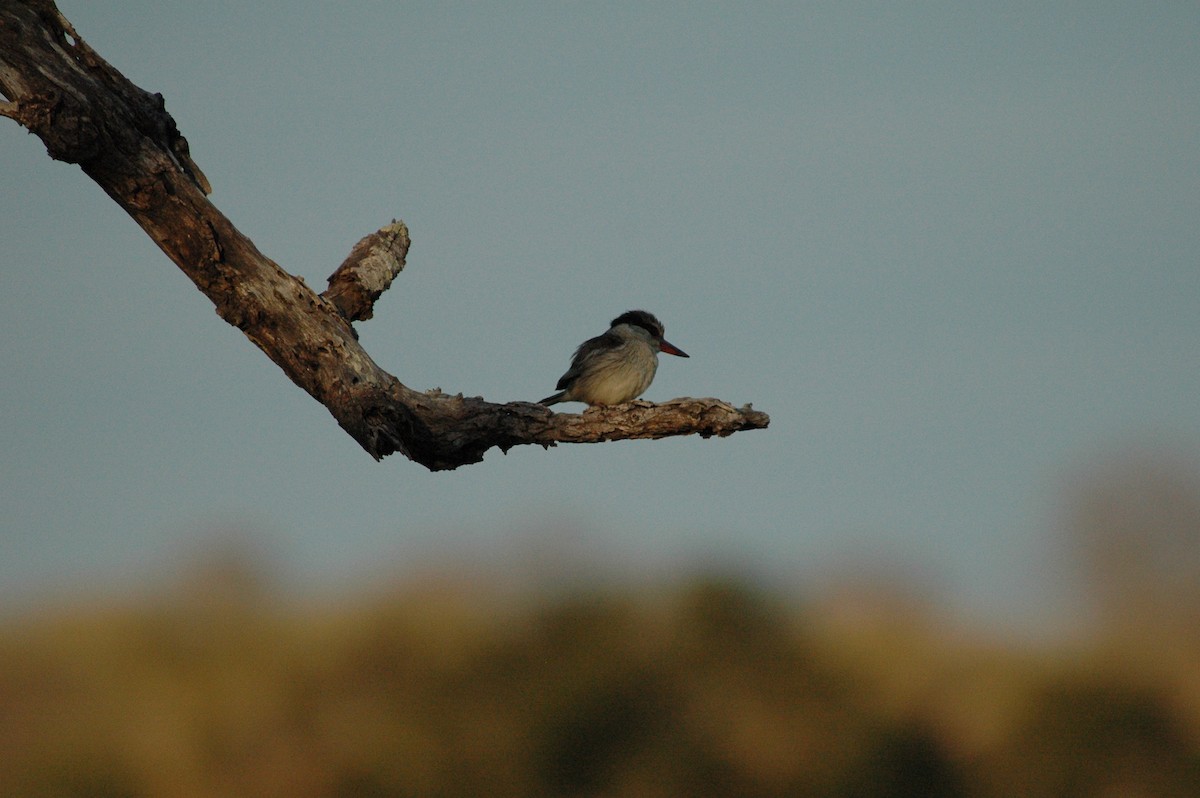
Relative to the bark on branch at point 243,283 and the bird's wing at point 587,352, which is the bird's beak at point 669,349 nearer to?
the bird's wing at point 587,352

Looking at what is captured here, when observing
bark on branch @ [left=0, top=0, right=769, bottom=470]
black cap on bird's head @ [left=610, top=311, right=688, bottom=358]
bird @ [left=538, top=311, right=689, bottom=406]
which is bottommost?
bark on branch @ [left=0, top=0, right=769, bottom=470]

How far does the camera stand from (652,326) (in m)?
7.18

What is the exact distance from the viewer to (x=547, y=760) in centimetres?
1364

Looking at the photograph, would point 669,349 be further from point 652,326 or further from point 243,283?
point 243,283

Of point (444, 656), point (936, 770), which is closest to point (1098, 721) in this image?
point (936, 770)

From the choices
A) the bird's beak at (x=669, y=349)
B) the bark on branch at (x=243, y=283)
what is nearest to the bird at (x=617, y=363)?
the bird's beak at (x=669, y=349)

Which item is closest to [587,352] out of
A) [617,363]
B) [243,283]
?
[617,363]

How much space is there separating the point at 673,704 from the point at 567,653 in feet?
4.64

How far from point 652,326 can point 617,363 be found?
0.60 metres

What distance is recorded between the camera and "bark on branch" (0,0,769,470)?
491 centimetres

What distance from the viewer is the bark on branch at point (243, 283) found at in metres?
4.91

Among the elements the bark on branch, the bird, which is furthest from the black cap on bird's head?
the bark on branch

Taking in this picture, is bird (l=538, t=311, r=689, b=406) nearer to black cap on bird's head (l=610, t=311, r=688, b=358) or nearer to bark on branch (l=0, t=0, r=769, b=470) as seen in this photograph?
black cap on bird's head (l=610, t=311, r=688, b=358)

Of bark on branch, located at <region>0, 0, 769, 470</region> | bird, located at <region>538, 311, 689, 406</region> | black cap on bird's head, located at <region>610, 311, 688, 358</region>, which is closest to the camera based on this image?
bark on branch, located at <region>0, 0, 769, 470</region>
